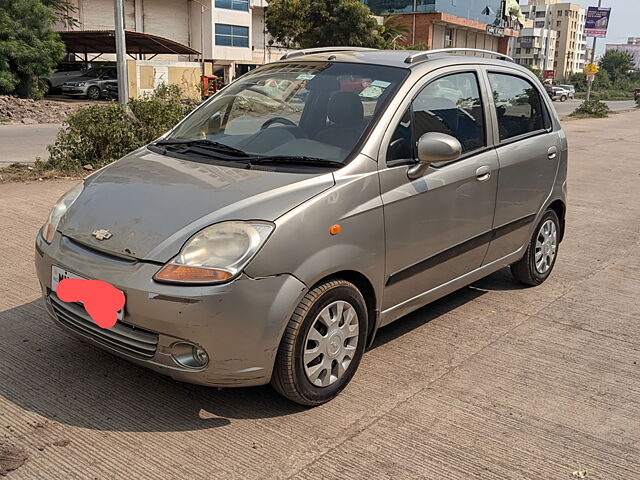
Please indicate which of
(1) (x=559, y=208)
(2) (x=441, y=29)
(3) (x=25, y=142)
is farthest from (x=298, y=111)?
(2) (x=441, y=29)

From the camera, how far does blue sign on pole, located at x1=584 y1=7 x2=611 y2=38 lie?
4116 centimetres

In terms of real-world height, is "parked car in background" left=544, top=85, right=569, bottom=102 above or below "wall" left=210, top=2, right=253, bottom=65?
below

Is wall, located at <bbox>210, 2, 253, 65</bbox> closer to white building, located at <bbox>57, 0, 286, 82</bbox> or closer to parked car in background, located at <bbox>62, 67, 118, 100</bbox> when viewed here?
white building, located at <bbox>57, 0, 286, 82</bbox>

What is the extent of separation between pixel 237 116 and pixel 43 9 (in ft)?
87.6

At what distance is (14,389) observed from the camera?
11.7 ft

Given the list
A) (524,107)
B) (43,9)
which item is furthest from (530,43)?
(524,107)

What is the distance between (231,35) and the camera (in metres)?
48.4

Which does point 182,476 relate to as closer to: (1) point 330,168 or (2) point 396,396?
(2) point 396,396

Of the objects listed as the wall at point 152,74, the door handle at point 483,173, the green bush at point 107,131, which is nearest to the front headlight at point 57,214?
the door handle at point 483,173

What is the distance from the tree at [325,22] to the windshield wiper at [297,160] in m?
41.3

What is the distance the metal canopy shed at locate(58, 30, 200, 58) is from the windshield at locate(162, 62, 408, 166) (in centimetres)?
2890

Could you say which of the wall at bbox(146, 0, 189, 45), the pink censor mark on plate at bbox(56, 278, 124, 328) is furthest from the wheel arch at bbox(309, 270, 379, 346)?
the wall at bbox(146, 0, 189, 45)

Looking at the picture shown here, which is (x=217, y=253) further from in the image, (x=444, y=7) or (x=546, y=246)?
(x=444, y=7)

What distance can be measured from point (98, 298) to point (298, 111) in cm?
171
